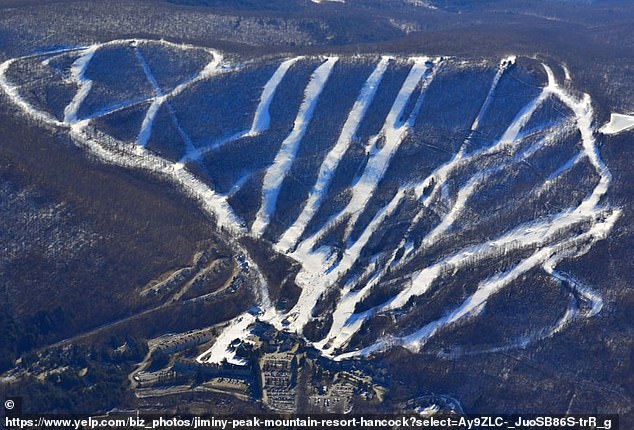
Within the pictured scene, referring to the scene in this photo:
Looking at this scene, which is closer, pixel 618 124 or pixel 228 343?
pixel 228 343

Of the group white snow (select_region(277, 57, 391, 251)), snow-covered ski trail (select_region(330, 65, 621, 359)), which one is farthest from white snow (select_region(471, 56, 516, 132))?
white snow (select_region(277, 57, 391, 251))

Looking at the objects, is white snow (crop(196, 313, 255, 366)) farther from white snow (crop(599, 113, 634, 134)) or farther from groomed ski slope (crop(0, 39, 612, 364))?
white snow (crop(599, 113, 634, 134))

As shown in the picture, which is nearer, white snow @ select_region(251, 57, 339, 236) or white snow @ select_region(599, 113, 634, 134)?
white snow @ select_region(251, 57, 339, 236)

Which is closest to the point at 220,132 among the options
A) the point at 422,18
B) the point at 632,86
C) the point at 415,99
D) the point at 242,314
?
the point at 415,99

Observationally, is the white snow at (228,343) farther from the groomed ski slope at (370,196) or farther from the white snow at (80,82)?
the white snow at (80,82)

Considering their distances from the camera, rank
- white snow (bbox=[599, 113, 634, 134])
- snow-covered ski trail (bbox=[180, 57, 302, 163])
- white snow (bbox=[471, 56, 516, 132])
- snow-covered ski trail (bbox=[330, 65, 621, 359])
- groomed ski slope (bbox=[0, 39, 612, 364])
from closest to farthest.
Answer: snow-covered ski trail (bbox=[330, 65, 621, 359]) < groomed ski slope (bbox=[0, 39, 612, 364]) < snow-covered ski trail (bbox=[180, 57, 302, 163]) < white snow (bbox=[599, 113, 634, 134]) < white snow (bbox=[471, 56, 516, 132])

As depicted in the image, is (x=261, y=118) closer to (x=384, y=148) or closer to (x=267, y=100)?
(x=267, y=100)

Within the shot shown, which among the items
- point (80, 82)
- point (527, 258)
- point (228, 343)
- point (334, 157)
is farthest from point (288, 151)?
point (228, 343)
